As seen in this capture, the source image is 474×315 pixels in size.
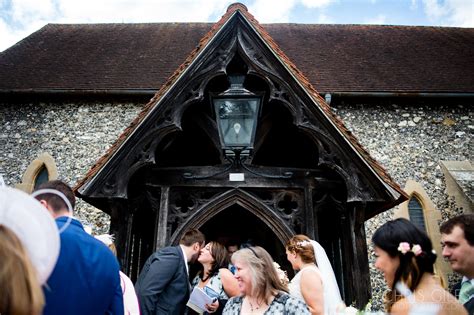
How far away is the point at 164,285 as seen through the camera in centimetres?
332

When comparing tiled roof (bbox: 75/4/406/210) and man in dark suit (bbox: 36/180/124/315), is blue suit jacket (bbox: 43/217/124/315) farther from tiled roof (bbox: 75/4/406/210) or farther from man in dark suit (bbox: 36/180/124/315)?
tiled roof (bbox: 75/4/406/210)

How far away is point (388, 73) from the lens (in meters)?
9.94

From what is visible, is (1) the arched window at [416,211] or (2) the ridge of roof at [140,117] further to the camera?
(1) the arched window at [416,211]

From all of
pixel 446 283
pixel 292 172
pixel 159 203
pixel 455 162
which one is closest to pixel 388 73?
pixel 455 162

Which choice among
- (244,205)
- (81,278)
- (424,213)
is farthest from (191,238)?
(424,213)

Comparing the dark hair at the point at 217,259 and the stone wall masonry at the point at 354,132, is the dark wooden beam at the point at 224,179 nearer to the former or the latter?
the dark hair at the point at 217,259

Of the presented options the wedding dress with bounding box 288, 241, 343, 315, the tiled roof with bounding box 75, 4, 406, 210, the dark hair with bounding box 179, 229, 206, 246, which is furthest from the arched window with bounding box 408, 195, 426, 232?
the dark hair with bounding box 179, 229, 206, 246

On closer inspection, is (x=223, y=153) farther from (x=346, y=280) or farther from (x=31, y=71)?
(x=31, y=71)

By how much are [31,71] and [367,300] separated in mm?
9845

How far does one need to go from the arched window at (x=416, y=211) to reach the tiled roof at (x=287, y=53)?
259 cm

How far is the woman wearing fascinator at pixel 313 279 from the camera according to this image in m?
3.14

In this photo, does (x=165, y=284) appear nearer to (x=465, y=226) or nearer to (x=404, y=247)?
(x=404, y=247)

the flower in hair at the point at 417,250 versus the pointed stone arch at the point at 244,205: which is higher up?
the pointed stone arch at the point at 244,205

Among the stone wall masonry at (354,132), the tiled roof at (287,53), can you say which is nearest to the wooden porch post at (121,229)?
the stone wall masonry at (354,132)
